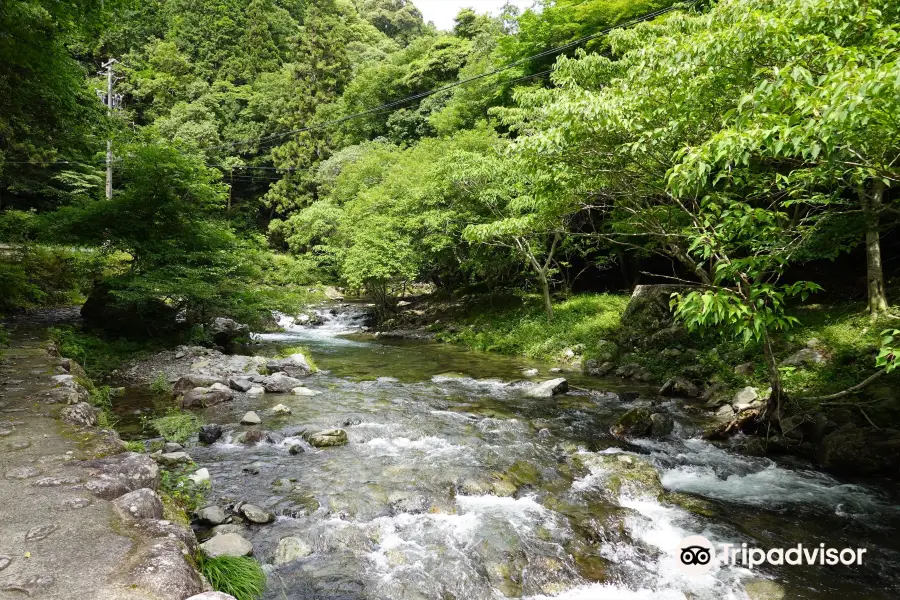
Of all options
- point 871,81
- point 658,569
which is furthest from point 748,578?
point 871,81

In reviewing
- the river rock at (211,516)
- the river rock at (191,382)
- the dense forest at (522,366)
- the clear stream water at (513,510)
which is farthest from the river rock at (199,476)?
the river rock at (191,382)

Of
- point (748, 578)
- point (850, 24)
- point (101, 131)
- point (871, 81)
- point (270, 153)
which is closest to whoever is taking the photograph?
point (871, 81)

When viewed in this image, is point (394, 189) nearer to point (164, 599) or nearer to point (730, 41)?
point (730, 41)

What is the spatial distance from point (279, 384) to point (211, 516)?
6.12 metres

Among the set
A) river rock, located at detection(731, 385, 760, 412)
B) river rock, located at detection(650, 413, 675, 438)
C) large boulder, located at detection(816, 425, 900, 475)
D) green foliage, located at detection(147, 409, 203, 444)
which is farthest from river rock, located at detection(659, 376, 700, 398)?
green foliage, located at detection(147, 409, 203, 444)

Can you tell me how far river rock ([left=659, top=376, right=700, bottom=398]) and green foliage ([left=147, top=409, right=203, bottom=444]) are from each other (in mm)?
9830

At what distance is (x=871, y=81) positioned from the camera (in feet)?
9.42

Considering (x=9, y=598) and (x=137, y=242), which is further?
(x=137, y=242)

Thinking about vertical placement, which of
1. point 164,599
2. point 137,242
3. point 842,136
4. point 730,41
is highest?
point 730,41

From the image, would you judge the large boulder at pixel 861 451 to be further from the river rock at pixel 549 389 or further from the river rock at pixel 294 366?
the river rock at pixel 294 366

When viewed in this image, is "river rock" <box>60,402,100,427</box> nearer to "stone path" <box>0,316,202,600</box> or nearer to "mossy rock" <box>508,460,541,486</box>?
"stone path" <box>0,316,202,600</box>

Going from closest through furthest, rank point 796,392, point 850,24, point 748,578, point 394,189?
1. point 748,578
2. point 850,24
3. point 796,392
4. point 394,189

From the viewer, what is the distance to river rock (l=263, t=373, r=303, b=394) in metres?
10.7

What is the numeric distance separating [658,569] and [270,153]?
1750 inches
